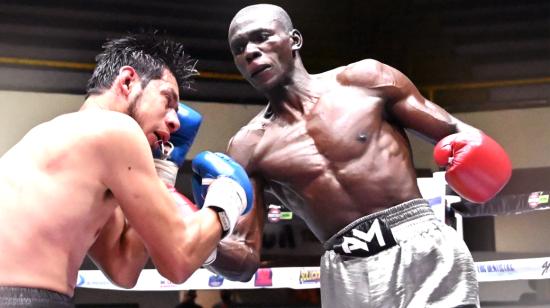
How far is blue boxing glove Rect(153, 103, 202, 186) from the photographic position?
5.92ft

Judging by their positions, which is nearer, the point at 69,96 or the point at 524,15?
the point at 69,96

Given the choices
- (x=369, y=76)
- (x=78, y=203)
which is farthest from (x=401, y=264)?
(x=78, y=203)

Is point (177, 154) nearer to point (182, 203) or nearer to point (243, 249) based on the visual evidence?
point (182, 203)

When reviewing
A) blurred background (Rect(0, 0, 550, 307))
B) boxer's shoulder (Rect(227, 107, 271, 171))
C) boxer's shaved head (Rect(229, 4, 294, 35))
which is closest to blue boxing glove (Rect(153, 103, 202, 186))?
boxer's shoulder (Rect(227, 107, 271, 171))

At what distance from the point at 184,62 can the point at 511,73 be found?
4.88 metres

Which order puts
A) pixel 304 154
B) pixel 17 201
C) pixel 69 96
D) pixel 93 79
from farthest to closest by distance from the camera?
pixel 69 96 → pixel 304 154 → pixel 93 79 → pixel 17 201

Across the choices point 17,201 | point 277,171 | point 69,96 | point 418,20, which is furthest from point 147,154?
point 418,20

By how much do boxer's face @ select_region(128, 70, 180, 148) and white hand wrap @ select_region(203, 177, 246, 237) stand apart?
0.53ft

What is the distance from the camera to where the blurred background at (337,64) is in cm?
519

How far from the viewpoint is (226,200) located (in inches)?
61.7

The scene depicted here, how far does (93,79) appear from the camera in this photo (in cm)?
163

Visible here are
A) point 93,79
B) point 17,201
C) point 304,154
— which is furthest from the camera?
point 304,154

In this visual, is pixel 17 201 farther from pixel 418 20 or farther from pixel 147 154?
pixel 418 20

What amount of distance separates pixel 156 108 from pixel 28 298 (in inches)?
19.7
